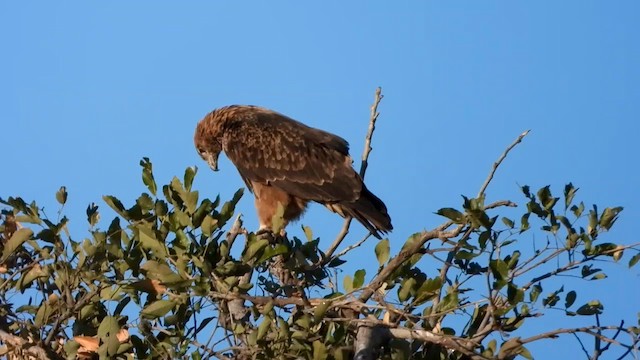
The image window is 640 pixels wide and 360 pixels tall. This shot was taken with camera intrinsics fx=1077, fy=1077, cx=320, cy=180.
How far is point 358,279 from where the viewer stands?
4.59 metres

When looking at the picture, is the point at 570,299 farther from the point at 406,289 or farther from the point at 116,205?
the point at 116,205

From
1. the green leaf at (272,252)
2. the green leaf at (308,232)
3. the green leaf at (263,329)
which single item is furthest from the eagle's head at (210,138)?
the green leaf at (263,329)

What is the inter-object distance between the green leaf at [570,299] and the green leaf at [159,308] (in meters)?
1.65

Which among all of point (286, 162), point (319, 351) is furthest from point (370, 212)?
point (319, 351)

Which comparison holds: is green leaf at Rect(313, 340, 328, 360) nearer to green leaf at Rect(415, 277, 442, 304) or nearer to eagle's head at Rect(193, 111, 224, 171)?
green leaf at Rect(415, 277, 442, 304)

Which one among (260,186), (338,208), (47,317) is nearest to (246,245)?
(47,317)

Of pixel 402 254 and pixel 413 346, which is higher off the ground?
pixel 402 254

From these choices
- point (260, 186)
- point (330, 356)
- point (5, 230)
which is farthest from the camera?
point (260, 186)

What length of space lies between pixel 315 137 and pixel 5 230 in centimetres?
423

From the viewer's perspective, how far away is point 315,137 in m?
9.28

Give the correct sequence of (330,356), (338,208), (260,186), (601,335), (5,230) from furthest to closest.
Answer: (260,186), (338,208), (5,230), (330,356), (601,335)

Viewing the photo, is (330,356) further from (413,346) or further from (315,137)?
(315,137)

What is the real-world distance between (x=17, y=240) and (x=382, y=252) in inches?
65.0

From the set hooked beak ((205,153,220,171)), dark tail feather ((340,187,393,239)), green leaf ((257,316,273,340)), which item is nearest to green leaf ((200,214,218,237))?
green leaf ((257,316,273,340))
